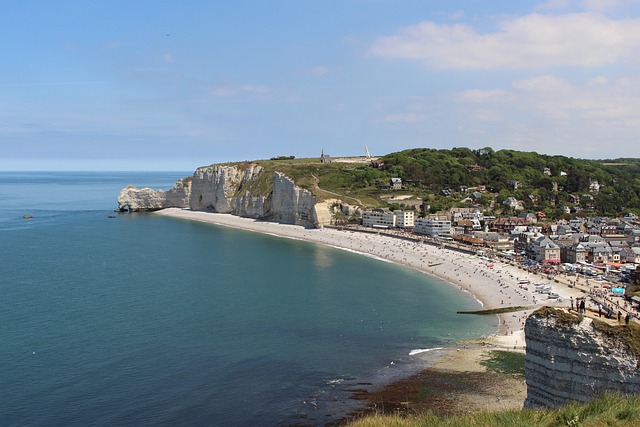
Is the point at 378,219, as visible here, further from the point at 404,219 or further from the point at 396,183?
the point at 396,183

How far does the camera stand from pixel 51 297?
44.6 meters

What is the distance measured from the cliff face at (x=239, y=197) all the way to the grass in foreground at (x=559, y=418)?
7599cm

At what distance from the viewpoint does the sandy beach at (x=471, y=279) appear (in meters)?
28.9

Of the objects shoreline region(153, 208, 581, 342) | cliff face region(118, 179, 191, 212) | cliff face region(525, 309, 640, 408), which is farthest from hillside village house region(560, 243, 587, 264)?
cliff face region(118, 179, 191, 212)

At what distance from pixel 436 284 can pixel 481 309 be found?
358 inches

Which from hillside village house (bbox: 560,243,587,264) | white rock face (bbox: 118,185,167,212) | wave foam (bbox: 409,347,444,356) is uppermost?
white rock face (bbox: 118,185,167,212)

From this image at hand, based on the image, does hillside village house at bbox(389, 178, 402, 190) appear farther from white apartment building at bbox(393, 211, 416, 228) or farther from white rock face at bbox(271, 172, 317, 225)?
white apartment building at bbox(393, 211, 416, 228)

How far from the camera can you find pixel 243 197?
359ft

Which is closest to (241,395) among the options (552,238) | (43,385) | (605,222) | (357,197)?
→ (43,385)

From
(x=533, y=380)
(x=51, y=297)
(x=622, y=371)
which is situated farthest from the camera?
(x=51, y=297)

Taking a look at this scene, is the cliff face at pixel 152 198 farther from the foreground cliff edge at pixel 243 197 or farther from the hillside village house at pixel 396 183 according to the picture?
the hillside village house at pixel 396 183

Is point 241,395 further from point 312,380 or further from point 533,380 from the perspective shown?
point 533,380

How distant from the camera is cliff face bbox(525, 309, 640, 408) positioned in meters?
14.5

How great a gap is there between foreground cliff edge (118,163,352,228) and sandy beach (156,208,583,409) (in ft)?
10.8
